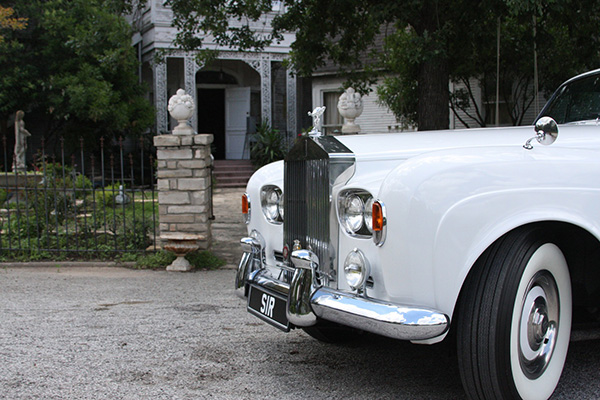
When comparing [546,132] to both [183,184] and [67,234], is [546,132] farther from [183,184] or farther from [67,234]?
[67,234]

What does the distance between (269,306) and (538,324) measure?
1.38 metres

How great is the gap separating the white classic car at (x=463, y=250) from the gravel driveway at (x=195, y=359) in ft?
1.42

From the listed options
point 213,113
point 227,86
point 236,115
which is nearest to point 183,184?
point 236,115

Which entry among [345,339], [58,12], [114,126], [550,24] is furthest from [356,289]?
[58,12]

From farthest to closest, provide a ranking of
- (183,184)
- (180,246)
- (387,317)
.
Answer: (183,184) → (180,246) → (387,317)

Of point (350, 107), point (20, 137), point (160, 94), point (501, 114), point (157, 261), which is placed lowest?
point (157, 261)

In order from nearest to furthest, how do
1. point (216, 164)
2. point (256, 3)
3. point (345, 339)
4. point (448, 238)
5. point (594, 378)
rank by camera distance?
point (448, 238)
point (594, 378)
point (345, 339)
point (256, 3)
point (216, 164)

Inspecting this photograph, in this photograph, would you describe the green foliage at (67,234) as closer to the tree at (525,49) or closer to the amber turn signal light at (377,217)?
the amber turn signal light at (377,217)

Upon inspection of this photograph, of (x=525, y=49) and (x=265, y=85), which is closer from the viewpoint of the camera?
(x=525, y=49)

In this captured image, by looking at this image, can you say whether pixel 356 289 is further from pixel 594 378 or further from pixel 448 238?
pixel 594 378

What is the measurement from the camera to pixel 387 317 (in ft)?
8.97

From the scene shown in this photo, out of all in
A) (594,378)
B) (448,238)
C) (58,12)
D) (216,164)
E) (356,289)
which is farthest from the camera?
(216,164)

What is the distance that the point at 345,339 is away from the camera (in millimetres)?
4262

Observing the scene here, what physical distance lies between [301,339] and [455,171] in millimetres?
2112
